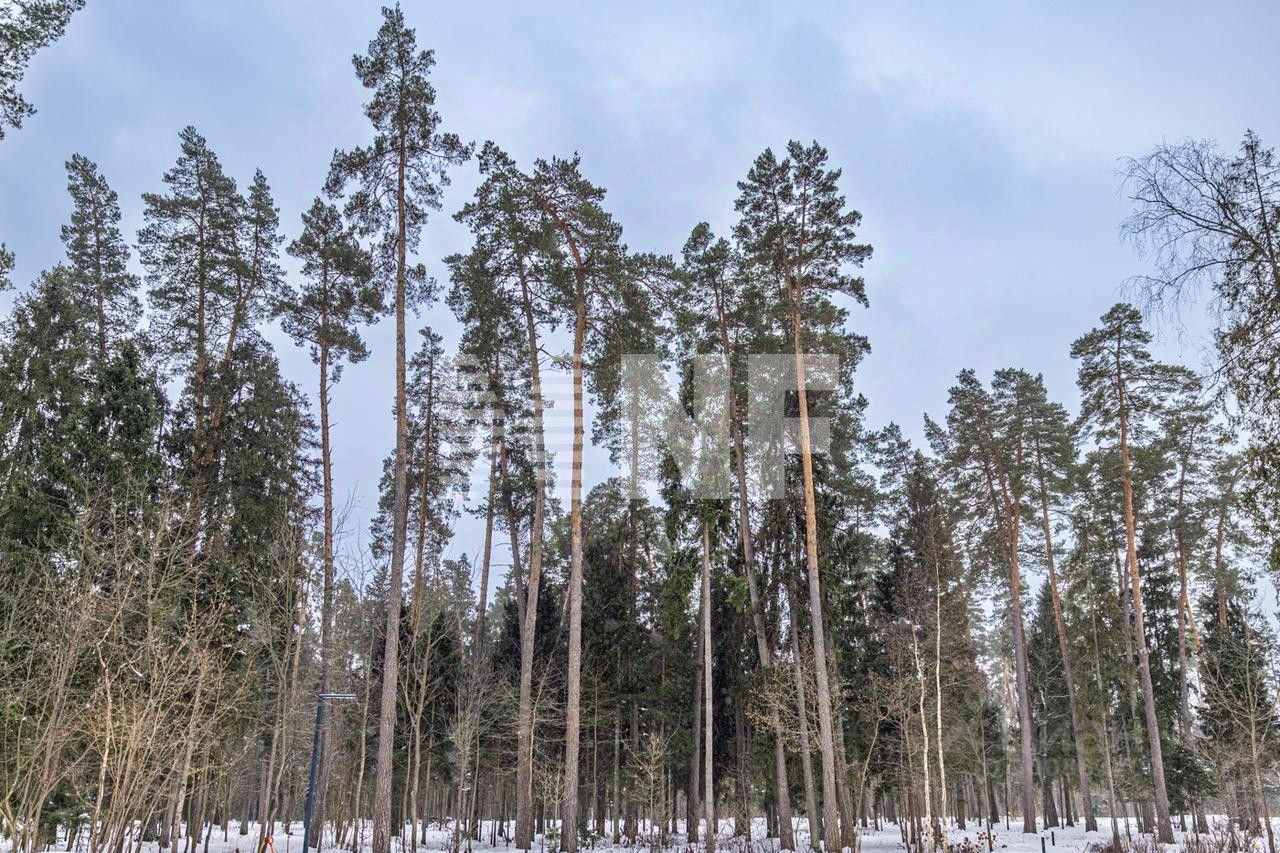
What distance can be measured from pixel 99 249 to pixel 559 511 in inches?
597

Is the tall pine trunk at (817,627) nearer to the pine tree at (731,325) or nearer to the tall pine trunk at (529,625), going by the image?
the pine tree at (731,325)

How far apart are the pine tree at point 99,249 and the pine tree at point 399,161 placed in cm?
930

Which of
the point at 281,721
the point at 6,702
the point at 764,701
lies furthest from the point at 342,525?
the point at 764,701

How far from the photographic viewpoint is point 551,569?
28453 millimetres

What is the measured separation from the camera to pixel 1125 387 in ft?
72.3

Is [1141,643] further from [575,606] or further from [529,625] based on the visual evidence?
[529,625]

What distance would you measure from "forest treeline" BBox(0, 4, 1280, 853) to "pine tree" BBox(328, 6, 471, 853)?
0.07 metres

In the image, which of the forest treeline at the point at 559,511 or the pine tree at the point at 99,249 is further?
the pine tree at the point at 99,249

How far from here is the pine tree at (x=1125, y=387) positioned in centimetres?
2125

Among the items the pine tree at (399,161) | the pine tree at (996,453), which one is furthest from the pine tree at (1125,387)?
the pine tree at (399,161)

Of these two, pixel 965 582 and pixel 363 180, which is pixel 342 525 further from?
pixel 965 582

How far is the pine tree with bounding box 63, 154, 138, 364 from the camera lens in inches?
809

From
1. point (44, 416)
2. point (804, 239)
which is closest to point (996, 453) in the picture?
point (804, 239)

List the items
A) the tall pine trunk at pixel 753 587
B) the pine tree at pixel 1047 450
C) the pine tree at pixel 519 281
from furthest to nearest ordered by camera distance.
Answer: the pine tree at pixel 1047 450 < the tall pine trunk at pixel 753 587 < the pine tree at pixel 519 281
